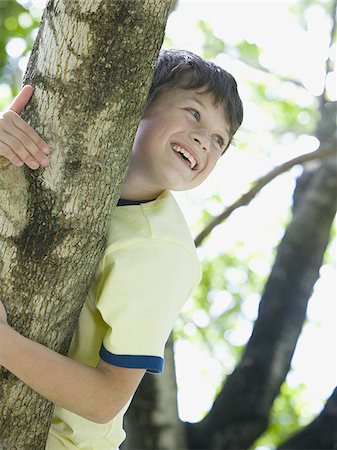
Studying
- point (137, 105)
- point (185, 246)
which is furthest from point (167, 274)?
point (137, 105)

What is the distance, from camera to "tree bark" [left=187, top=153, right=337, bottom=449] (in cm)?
482

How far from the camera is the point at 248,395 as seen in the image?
4.89 m

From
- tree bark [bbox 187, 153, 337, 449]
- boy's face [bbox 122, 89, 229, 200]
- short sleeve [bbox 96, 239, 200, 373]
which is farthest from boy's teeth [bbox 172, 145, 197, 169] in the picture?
tree bark [bbox 187, 153, 337, 449]

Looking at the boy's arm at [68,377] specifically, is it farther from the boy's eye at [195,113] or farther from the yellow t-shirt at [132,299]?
the boy's eye at [195,113]

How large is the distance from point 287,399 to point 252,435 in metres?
5.14

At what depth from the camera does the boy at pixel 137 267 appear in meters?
2.01

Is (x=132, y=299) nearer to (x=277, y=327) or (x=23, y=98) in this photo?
(x=23, y=98)

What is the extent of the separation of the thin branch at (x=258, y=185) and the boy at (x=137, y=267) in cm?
175

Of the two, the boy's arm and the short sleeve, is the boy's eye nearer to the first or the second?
the short sleeve

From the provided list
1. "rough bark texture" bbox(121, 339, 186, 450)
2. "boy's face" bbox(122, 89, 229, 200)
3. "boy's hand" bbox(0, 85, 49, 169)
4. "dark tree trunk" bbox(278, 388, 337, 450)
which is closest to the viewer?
"boy's hand" bbox(0, 85, 49, 169)

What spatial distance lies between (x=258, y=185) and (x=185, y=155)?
6.70 ft

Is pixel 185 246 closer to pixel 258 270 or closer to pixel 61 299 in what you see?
pixel 61 299

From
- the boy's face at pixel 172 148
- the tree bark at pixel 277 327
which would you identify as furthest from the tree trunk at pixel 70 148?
the tree bark at pixel 277 327

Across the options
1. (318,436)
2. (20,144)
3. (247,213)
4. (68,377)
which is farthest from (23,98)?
(247,213)
